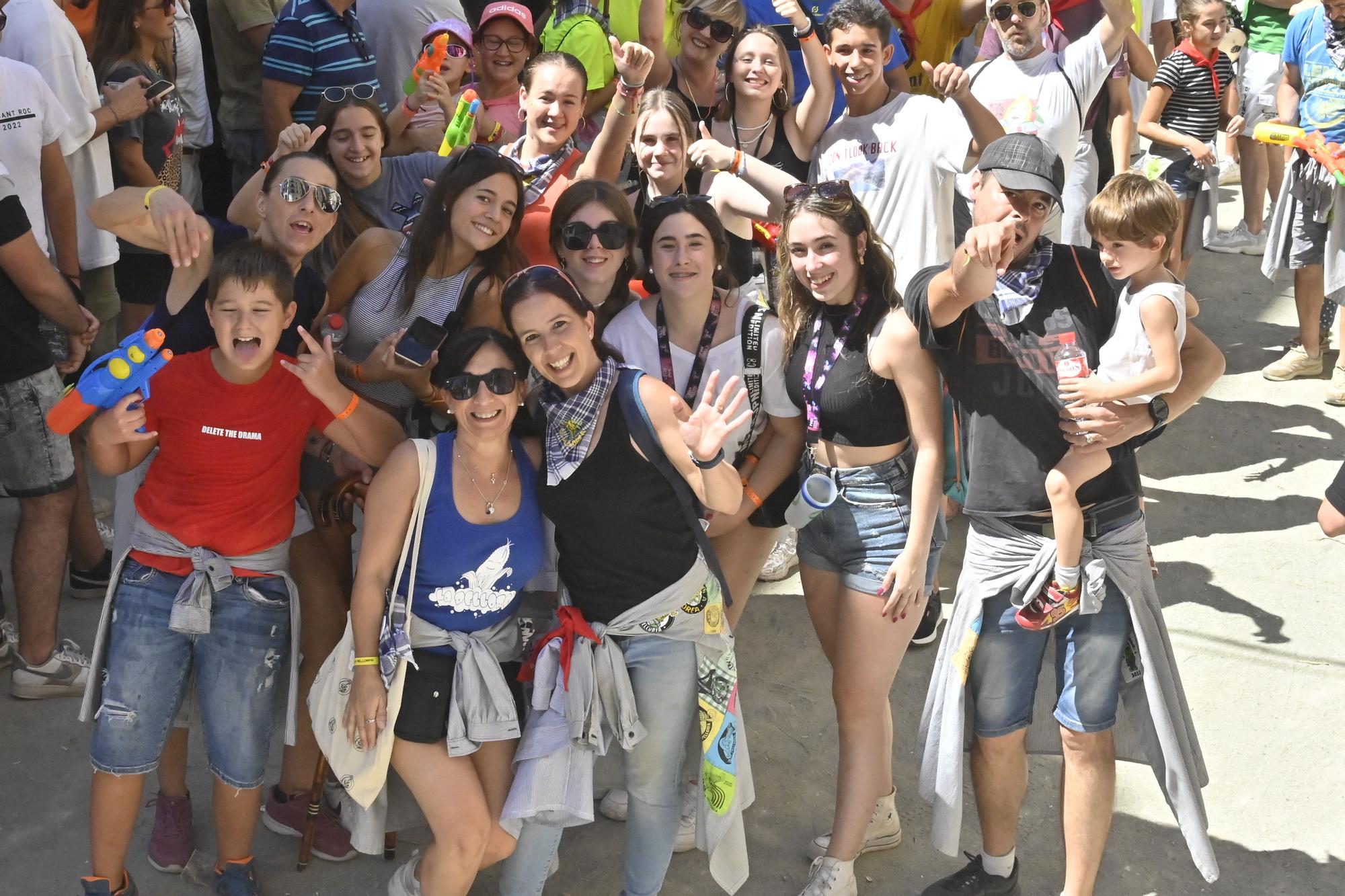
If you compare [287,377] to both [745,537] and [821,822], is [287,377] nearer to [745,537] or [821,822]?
[745,537]

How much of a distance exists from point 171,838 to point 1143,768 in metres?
3.11

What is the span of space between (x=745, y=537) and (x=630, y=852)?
37.6 inches

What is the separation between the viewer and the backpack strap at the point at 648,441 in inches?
125

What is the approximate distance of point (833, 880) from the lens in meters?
3.61

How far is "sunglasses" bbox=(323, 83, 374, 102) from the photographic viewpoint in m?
4.64

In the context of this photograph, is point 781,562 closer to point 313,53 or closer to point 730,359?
point 730,359

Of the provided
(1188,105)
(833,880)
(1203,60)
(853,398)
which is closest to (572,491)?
(853,398)

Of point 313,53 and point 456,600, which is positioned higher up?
point 313,53

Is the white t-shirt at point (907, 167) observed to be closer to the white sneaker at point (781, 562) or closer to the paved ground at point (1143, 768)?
the white sneaker at point (781, 562)

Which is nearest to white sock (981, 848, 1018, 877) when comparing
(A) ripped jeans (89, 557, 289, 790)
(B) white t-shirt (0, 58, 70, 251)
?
(A) ripped jeans (89, 557, 289, 790)

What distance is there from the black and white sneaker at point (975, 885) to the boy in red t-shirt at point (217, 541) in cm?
195

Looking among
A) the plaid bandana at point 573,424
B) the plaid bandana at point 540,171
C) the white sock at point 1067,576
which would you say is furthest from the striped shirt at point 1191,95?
the plaid bandana at point 573,424

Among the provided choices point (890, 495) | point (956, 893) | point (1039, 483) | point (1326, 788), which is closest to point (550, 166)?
point (890, 495)

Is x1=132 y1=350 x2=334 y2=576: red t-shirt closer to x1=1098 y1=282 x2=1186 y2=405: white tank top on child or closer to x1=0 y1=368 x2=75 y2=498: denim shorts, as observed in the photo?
x1=0 y1=368 x2=75 y2=498: denim shorts
